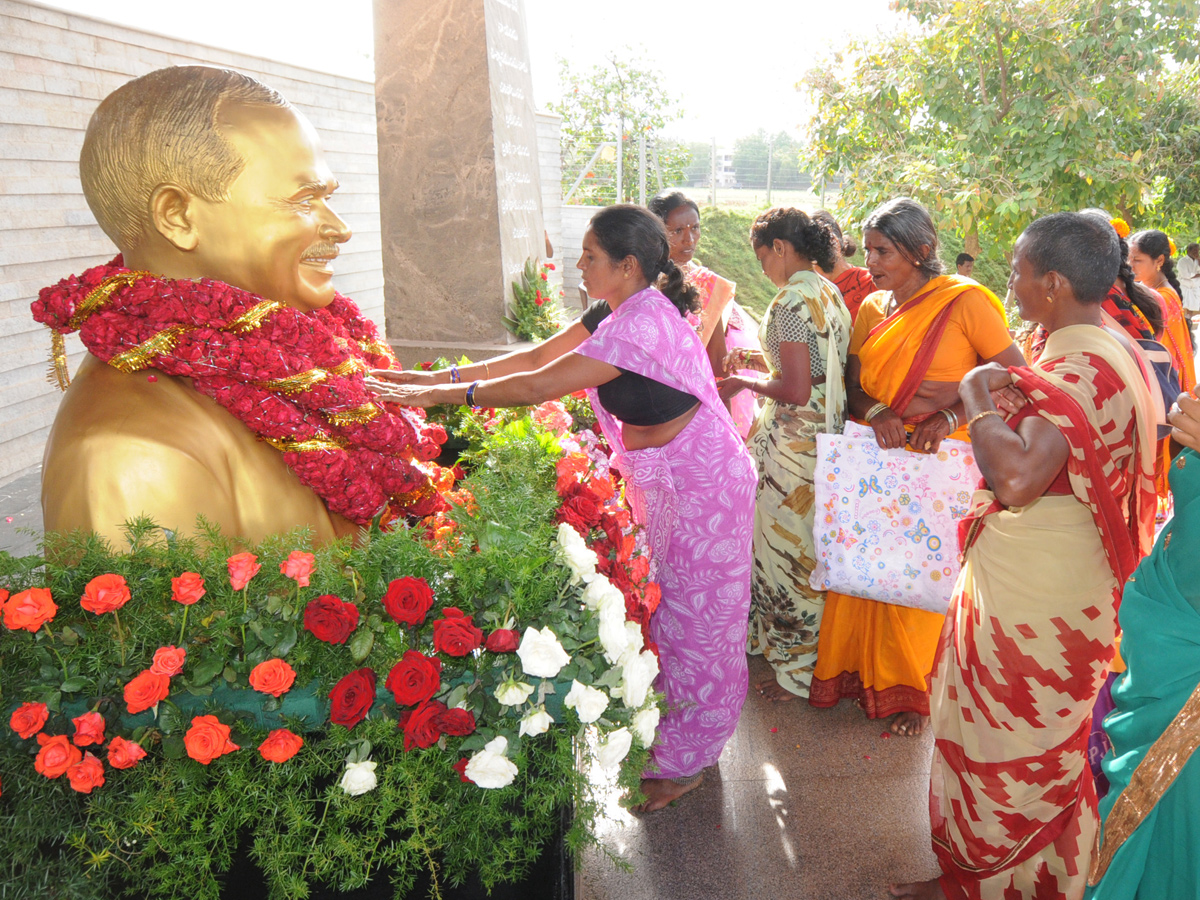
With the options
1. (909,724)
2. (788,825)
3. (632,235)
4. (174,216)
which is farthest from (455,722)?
(909,724)

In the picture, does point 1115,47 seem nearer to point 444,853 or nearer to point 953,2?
point 953,2

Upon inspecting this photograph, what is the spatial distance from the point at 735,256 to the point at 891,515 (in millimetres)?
12829

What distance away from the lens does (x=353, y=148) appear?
9227mm

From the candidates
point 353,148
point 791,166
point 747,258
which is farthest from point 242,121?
point 791,166

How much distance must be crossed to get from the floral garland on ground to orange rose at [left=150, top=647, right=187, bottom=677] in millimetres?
457

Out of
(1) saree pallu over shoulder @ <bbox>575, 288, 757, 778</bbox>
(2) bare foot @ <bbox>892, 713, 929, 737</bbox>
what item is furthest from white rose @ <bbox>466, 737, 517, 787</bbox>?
(2) bare foot @ <bbox>892, 713, 929, 737</bbox>

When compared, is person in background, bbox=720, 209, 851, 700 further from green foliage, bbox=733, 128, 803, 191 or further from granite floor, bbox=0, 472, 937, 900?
green foliage, bbox=733, 128, 803, 191

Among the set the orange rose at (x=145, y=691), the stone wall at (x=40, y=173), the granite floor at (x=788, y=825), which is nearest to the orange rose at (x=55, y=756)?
the orange rose at (x=145, y=691)

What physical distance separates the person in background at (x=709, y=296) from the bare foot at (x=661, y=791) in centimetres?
193

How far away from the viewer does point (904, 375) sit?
3309 millimetres

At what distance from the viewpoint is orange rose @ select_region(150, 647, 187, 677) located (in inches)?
55.7

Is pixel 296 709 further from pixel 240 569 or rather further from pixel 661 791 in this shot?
pixel 661 791

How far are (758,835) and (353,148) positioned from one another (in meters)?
8.59

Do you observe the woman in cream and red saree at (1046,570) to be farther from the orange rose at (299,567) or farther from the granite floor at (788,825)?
the orange rose at (299,567)
